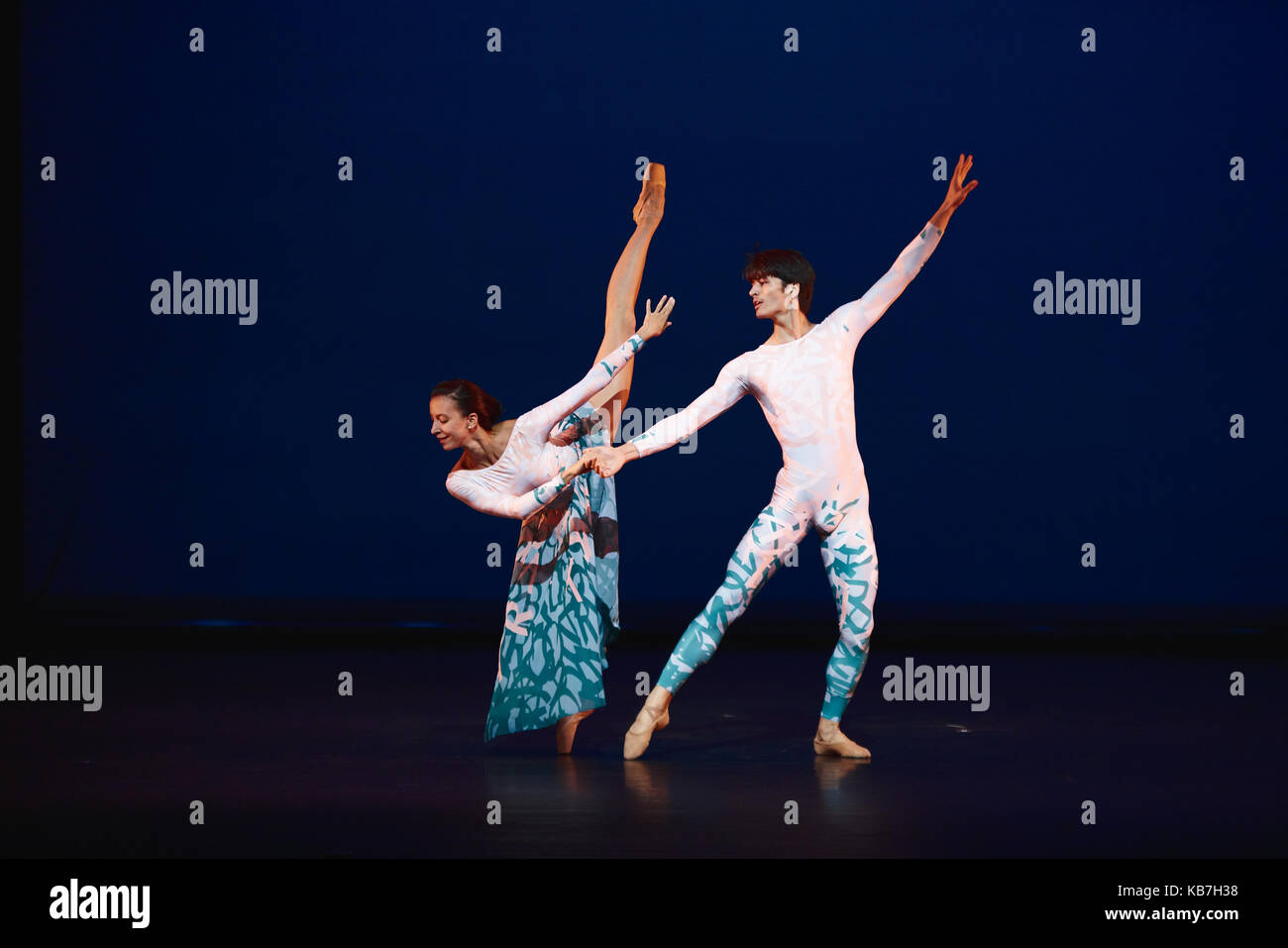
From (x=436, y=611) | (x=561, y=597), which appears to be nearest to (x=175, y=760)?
(x=561, y=597)

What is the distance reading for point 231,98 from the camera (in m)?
8.01

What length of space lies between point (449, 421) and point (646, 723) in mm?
1021

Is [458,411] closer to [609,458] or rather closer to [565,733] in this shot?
[609,458]

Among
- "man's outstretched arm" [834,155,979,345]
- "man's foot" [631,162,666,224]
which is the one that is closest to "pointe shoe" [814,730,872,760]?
"man's outstretched arm" [834,155,979,345]

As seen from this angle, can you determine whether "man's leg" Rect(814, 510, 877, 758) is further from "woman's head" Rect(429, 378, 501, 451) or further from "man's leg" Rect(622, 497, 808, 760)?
"woman's head" Rect(429, 378, 501, 451)

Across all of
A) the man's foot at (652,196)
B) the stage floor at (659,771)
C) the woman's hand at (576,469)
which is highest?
the man's foot at (652,196)

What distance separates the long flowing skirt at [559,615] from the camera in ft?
14.2

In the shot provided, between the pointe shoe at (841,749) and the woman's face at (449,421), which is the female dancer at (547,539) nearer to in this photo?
the woman's face at (449,421)

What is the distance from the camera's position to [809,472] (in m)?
4.21

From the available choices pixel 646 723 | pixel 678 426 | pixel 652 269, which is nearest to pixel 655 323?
pixel 678 426

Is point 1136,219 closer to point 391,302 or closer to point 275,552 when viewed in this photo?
point 391,302

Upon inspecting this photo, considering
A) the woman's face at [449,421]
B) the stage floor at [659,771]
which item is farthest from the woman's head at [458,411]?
the stage floor at [659,771]

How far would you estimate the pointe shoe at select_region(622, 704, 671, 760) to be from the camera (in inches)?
167

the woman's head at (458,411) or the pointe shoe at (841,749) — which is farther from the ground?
the woman's head at (458,411)
